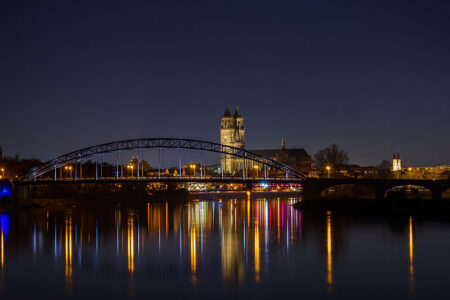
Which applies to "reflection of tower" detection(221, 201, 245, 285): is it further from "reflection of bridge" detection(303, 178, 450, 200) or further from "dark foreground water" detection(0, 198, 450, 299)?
"reflection of bridge" detection(303, 178, 450, 200)

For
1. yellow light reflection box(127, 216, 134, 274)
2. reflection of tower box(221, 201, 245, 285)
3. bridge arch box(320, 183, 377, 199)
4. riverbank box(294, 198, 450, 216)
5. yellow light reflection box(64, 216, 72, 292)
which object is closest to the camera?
yellow light reflection box(64, 216, 72, 292)

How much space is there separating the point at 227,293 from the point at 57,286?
24.7ft

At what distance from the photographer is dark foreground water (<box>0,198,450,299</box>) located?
23.6 meters

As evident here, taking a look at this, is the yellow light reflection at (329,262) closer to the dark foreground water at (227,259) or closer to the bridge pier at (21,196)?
the dark foreground water at (227,259)

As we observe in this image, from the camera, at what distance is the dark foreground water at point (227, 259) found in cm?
2362

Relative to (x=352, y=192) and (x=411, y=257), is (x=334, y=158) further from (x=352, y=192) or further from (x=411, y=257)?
(x=411, y=257)

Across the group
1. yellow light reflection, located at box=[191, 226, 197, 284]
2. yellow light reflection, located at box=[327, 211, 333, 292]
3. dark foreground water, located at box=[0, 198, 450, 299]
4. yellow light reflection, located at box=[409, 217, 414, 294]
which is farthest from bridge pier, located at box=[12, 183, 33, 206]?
yellow light reflection, located at box=[409, 217, 414, 294]

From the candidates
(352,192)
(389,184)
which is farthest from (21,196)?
(389,184)

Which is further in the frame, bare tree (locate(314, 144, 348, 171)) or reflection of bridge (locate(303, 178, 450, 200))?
bare tree (locate(314, 144, 348, 171))

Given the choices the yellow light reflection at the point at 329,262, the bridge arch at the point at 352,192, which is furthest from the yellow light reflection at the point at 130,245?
the bridge arch at the point at 352,192

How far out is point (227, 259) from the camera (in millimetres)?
30516

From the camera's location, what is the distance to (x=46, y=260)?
3064 cm

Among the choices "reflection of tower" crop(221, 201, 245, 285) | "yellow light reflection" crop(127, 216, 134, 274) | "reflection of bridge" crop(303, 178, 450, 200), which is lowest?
"reflection of tower" crop(221, 201, 245, 285)

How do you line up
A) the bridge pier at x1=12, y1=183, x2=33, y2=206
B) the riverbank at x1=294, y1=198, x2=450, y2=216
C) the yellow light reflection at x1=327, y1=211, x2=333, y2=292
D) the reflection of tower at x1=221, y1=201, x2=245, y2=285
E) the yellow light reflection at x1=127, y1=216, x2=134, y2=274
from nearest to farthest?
the yellow light reflection at x1=327, y1=211, x2=333, y2=292
the reflection of tower at x1=221, y1=201, x2=245, y2=285
the yellow light reflection at x1=127, y1=216, x2=134, y2=274
the riverbank at x1=294, y1=198, x2=450, y2=216
the bridge pier at x1=12, y1=183, x2=33, y2=206
